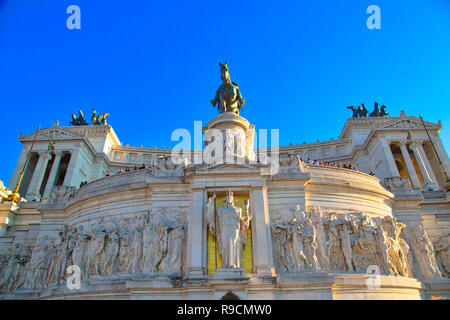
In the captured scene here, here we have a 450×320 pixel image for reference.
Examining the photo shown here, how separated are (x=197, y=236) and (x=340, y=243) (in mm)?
6511

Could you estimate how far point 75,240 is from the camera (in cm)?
1549

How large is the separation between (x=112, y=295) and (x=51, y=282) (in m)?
4.91

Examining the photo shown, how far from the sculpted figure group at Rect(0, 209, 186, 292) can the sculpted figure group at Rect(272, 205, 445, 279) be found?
4.66 metres

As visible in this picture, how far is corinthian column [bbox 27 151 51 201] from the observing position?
46.9 m

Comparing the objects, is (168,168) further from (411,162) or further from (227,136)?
(411,162)

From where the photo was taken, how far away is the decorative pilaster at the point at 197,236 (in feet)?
40.7

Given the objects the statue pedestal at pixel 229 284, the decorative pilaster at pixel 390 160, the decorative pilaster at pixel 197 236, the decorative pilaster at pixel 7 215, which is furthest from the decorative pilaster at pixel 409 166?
the decorative pilaster at pixel 7 215

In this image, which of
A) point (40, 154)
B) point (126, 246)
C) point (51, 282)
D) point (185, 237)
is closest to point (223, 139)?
point (185, 237)

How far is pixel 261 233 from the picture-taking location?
43.3 feet

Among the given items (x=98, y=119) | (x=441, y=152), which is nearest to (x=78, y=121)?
(x=98, y=119)

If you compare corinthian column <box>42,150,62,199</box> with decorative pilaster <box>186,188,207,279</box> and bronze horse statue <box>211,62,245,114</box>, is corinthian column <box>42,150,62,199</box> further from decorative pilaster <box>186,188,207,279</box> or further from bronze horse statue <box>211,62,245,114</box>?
decorative pilaster <box>186,188,207,279</box>

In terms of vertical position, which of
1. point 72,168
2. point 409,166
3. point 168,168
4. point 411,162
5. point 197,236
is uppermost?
point 72,168

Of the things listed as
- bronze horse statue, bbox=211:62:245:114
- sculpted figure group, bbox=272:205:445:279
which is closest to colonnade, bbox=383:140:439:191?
bronze horse statue, bbox=211:62:245:114

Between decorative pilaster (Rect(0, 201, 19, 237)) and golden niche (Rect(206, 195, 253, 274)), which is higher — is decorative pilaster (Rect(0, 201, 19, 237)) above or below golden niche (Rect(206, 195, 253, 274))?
above
